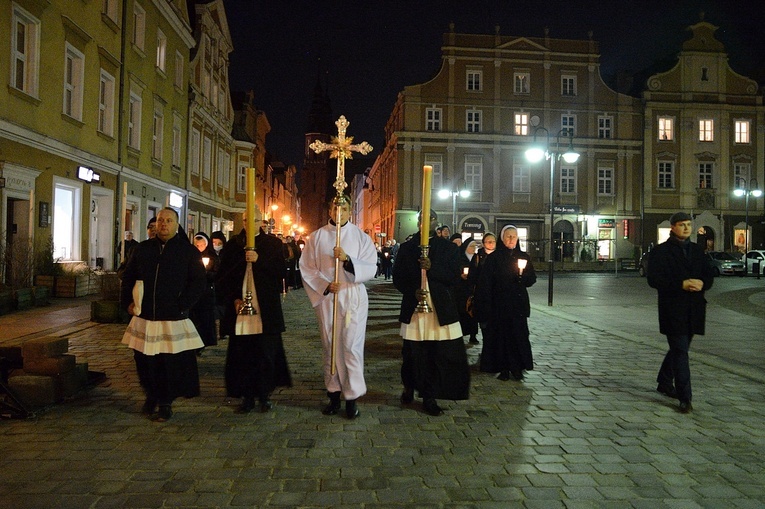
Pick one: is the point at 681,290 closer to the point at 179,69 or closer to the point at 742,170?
the point at 179,69

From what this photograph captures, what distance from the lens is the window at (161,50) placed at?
2630 cm

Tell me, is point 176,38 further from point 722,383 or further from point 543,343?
point 722,383

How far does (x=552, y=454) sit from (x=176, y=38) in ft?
91.8

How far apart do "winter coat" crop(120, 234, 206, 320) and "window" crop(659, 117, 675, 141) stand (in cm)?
5105

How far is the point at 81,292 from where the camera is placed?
17.2m

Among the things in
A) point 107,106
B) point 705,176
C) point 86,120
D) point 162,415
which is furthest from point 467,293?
point 705,176

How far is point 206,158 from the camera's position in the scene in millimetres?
35219

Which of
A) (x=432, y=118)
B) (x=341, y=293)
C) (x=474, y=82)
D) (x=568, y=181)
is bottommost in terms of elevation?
(x=341, y=293)

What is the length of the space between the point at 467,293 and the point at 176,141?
22441mm

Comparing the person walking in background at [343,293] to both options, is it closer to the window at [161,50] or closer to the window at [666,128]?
the window at [161,50]

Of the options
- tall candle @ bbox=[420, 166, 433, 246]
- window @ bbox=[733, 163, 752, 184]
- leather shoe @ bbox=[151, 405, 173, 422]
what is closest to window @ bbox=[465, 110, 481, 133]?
window @ bbox=[733, 163, 752, 184]

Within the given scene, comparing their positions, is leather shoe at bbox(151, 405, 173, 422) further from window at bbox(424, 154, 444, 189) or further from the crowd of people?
window at bbox(424, 154, 444, 189)

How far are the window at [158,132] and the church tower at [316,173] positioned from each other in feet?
317

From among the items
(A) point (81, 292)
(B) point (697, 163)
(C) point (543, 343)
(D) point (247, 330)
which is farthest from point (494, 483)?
(B) point (697, 163)
